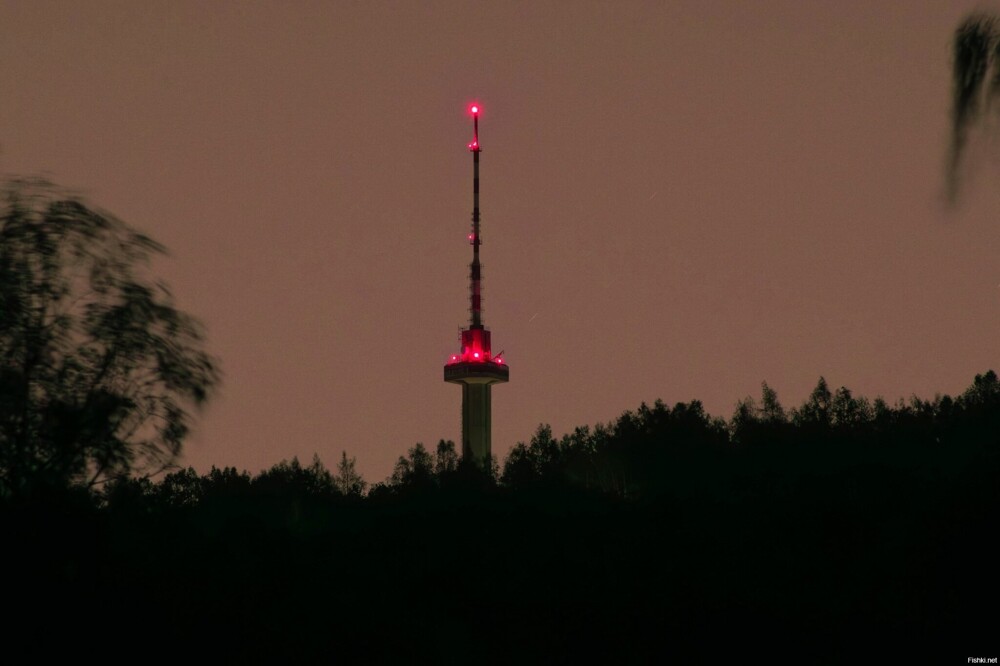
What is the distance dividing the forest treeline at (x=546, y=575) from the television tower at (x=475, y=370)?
74.5m

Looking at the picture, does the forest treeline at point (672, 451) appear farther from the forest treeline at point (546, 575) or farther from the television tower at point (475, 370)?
the forest treeline at point (546, 575)

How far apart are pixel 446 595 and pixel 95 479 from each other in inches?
1024

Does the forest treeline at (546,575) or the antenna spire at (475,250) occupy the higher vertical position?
the antenna spire at (475,250)

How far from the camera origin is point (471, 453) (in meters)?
151

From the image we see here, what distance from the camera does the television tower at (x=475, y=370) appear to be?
15425cm

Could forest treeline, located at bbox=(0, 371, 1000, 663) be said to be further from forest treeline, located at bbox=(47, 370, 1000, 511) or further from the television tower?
the television tower

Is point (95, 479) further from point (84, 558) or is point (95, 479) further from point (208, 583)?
point (208, 583)

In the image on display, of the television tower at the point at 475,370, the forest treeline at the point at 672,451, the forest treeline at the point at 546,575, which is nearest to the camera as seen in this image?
the forest treeline at the point at 546,575

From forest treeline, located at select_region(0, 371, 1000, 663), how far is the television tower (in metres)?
74.5

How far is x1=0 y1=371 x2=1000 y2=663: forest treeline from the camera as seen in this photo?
22.5 meters

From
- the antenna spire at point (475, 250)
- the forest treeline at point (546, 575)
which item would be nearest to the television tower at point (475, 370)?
the antenna spire at point (475, 250)

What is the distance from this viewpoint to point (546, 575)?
4509 centimetres

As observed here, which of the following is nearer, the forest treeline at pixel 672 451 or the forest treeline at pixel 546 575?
the forest treeline at pixel 546 575

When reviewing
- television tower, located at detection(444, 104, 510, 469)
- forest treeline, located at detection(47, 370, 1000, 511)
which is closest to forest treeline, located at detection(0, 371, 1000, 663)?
forest treeline, located at detection(47, 370, 1000, 511)
